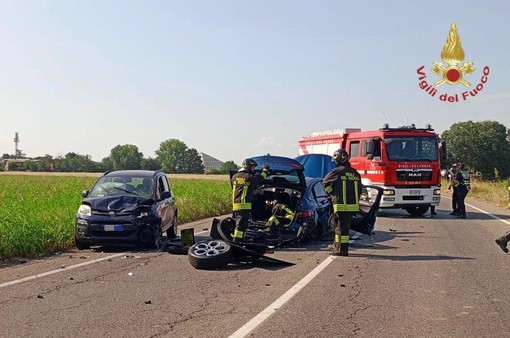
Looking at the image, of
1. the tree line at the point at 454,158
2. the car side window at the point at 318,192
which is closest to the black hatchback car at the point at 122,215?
the car side window at the point at 318,192

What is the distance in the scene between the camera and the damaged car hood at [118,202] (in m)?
12.0

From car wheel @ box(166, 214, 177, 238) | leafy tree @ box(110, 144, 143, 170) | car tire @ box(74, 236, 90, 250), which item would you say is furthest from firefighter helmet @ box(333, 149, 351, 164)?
leafy tree @ box(110, 144, 143, 170)

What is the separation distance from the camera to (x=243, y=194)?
38.1 feet

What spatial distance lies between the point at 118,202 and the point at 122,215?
420 mm

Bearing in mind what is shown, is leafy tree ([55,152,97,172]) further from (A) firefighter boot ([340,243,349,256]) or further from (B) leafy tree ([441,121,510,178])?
(A) firefighter boot ([340,243,349,256])

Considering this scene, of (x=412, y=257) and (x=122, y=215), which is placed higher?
(x=122, y=215)

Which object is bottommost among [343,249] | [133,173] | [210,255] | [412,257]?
[412,257]

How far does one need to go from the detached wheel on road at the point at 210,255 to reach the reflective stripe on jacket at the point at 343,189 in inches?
94.8

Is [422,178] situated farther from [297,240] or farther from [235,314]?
[235,314]

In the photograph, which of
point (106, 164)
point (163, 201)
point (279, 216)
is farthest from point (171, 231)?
point (106, 164)

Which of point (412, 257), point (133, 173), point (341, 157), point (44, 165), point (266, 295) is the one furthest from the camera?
point (44, 165)

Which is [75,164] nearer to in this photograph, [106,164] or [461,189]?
[106,164]

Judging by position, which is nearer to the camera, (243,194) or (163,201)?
(243,194)

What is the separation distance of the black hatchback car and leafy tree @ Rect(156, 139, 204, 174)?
328ft
